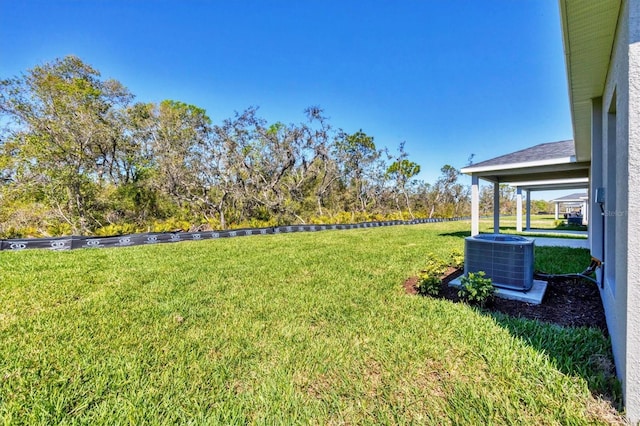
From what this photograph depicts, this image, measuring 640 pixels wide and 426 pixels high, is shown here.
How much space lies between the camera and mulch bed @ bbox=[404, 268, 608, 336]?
279 centimetres

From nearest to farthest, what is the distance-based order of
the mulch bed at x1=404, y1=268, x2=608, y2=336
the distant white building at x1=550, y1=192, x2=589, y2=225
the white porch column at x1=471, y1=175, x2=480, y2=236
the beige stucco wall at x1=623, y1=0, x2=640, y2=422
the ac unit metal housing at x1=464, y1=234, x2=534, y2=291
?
the beige stucco wall at x1=623, y1=0, x2=640, y2=422 → the mulch bed at x1=404, y1=268, x2=608, y2=336 → the ac unit metal housing at x1=464, y1=234, x2=534, y2=291 → the white porch column at x1=471, y1=175, x2=480, y2=236 → the distant white building at x1=550, y1=192, x2=589, y2=225

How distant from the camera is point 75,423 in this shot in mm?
1552

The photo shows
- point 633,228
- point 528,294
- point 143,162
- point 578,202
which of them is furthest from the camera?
point 578,202

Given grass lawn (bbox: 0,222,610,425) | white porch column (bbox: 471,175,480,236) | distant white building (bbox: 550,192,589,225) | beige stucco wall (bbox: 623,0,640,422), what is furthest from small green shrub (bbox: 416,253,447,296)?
distant white building (bbox: 550,192,589,225)

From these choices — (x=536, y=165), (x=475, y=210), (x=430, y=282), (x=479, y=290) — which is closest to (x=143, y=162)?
(x=475, y=210)

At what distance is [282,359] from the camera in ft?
7.19

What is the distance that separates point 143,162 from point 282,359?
1757 cm

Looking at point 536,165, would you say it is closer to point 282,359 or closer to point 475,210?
point 475,210

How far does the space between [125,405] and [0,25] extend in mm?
15275

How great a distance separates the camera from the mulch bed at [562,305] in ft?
9.16

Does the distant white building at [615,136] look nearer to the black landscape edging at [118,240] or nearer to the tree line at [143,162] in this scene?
the black landscape edging at [118,240]

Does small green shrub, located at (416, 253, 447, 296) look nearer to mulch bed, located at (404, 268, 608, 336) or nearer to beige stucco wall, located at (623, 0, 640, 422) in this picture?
mulch bed, located at (404, 268, 608, 336)

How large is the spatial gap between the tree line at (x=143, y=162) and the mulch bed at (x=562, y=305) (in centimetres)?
1258

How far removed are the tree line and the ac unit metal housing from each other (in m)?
12.3
